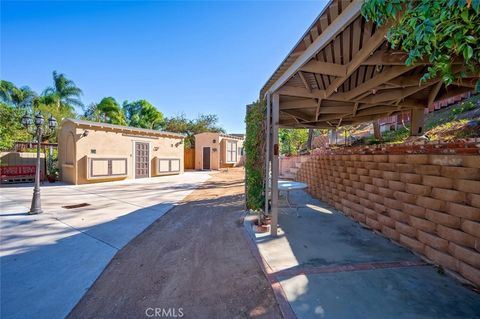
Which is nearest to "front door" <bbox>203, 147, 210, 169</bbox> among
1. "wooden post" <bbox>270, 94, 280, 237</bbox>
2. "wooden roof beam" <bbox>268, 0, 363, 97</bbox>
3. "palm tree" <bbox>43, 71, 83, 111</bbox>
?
"palm tree" <bbox>43, 71, 83, 111</bbox>

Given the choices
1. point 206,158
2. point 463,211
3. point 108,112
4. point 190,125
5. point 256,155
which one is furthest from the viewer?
point 190,125

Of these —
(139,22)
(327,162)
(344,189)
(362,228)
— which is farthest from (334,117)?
(139,22)

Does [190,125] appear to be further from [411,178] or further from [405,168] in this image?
[411,178]

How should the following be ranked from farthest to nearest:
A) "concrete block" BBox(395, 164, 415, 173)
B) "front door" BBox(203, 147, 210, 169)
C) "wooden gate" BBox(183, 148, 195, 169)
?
"wooden gate" BBox(183, 148, 195, 169), "front door" BBox(203, 147, 210, 169), "concrete block" BBox(395, 164, 415, 173)

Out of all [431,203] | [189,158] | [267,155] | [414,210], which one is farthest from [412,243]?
[189,158]

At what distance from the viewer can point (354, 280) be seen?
2338 mm

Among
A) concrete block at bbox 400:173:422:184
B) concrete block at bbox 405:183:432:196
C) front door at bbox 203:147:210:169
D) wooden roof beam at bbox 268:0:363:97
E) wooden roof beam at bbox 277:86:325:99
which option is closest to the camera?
wooden roof beam at bbox 268:0:363:97

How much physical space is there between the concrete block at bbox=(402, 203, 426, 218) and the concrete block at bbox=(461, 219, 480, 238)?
0.52 m

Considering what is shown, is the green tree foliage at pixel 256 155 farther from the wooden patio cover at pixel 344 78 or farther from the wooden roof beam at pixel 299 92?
the wooden roof beam at pixel 299 92

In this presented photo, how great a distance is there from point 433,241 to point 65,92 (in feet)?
90.0

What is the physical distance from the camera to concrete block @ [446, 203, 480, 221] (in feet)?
7.01

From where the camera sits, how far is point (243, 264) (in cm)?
284

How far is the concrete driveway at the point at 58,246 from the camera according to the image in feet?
7.05

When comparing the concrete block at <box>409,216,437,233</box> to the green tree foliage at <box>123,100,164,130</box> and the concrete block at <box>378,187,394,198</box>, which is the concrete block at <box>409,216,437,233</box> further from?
the green tree foliage at <box>123,100,164,130</box>
